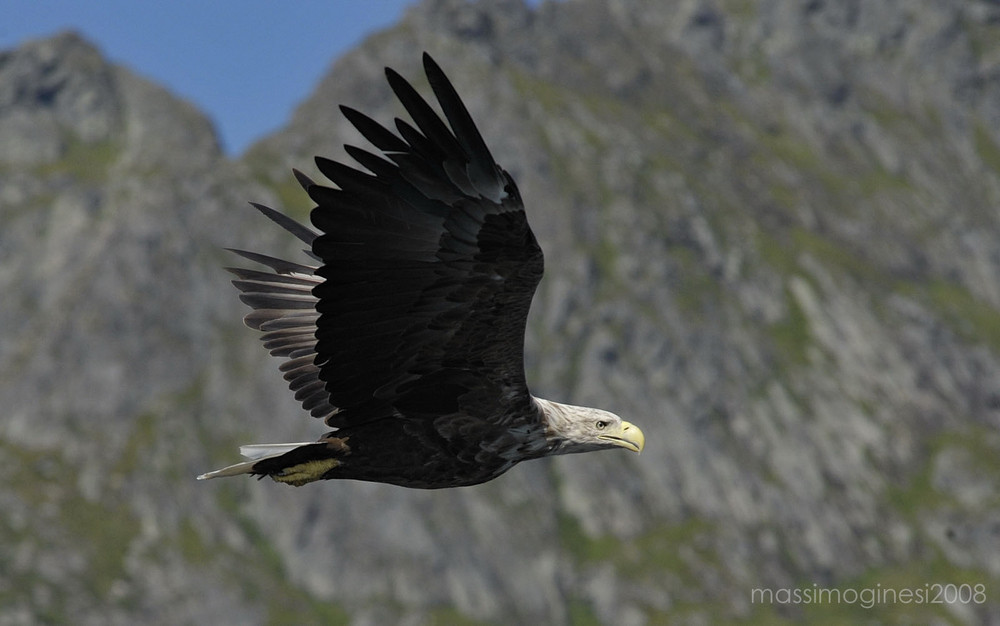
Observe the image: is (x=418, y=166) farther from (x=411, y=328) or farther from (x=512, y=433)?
(x=512, y=433)

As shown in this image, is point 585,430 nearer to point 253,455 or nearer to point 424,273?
point 424,273

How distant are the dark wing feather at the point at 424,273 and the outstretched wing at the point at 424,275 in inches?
0.5

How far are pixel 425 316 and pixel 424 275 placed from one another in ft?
1.64

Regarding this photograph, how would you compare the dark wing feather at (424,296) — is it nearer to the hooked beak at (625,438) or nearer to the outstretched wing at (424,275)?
the outstretched wing at (424,275)

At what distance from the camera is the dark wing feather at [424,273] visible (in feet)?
36.8

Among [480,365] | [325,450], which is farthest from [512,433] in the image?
[325,450]

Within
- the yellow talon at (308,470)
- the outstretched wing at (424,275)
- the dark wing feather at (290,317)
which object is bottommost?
the yellow talon at (308,470)

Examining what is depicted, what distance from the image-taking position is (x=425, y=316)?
12.2m

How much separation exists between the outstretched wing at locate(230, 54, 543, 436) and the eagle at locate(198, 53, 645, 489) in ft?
0.04

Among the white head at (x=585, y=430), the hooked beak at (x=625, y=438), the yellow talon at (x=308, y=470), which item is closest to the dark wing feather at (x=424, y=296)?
the yellow talon at (x=308, y=470)

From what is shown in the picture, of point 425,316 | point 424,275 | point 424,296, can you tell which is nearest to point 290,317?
point 425,316

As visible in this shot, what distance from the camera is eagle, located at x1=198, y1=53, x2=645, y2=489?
443 inches

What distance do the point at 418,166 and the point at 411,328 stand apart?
175cm

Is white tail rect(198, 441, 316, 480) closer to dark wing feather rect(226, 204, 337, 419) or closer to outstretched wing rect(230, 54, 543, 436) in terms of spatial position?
outstretched wing rect(230, 54, 543, 436)
